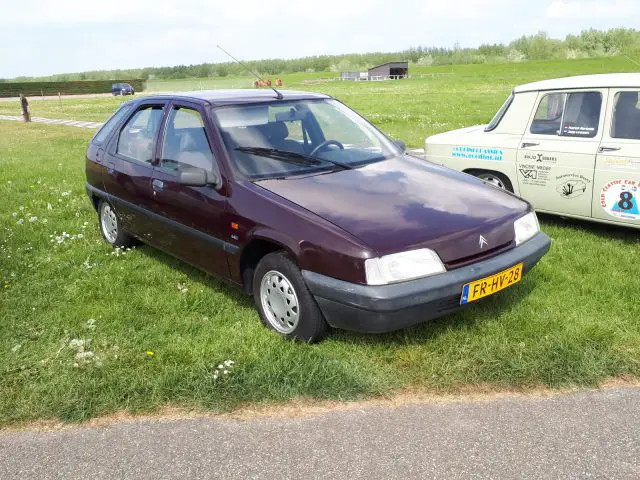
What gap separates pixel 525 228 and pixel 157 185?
2.86 metres

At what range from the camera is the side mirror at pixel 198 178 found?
400 cm

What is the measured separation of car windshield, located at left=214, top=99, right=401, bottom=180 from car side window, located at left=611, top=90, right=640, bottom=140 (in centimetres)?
221

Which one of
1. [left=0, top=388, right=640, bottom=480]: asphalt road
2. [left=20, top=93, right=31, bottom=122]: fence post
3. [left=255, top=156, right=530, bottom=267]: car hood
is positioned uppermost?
[left=20, top=93, right=31, bottom=122]: fence post

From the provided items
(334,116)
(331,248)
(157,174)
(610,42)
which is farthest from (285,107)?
(610,42)

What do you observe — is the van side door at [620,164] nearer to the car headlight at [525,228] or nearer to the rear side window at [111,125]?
the car headlight at [525,228]

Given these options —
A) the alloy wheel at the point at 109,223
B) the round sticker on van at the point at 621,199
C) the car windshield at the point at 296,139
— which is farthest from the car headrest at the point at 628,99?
the alloy wheel at the point at 109,223

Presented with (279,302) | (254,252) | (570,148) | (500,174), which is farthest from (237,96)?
(570,148)

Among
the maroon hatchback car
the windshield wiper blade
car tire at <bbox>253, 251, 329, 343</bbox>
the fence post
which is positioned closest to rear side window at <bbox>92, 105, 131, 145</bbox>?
the maroon hatchback car

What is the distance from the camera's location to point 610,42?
220ft

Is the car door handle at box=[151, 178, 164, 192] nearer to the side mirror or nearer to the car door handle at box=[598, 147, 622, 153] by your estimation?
the side mirror

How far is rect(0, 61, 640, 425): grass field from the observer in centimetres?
328

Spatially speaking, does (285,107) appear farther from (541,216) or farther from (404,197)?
(541,216)

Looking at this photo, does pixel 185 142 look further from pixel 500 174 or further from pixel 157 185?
pixel 500 174

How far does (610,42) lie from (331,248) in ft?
A: 250
